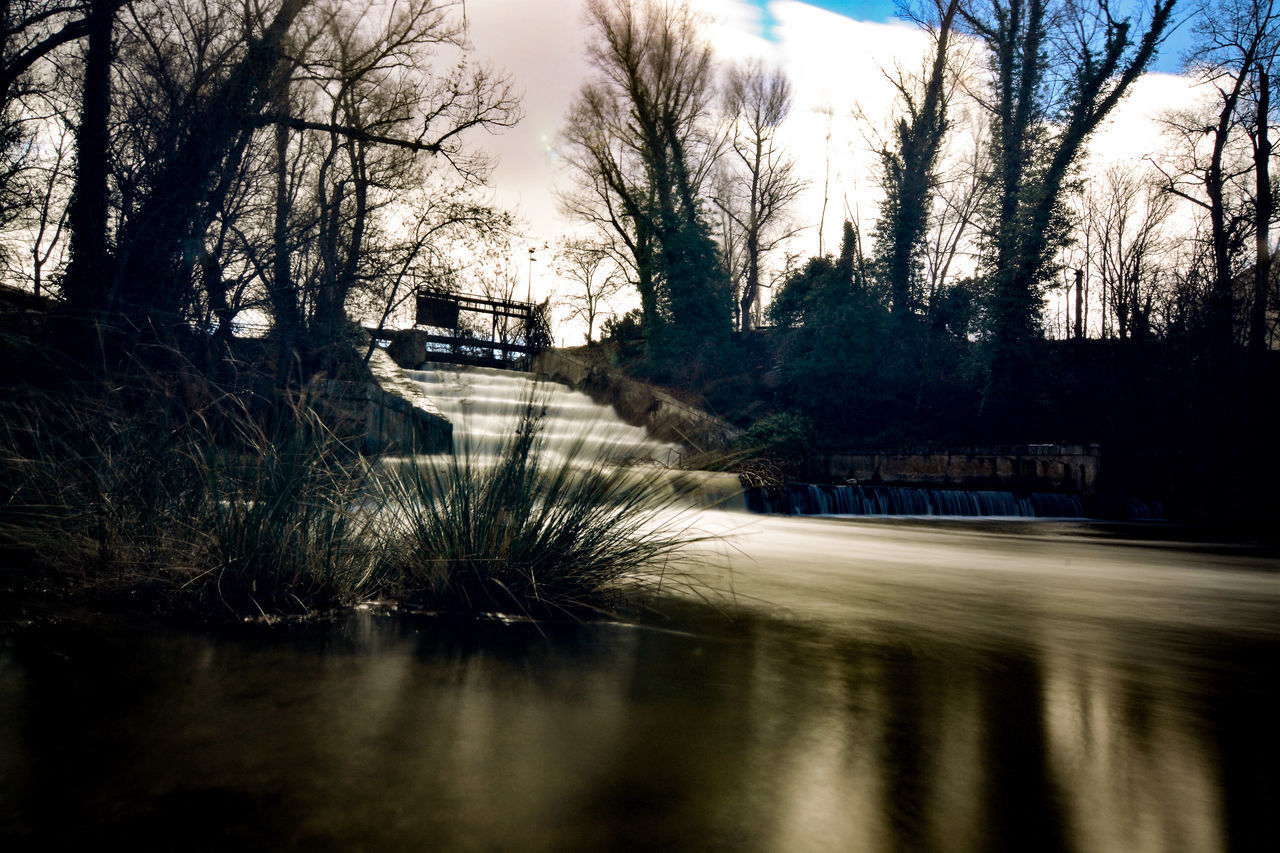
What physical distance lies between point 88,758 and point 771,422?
14.1 m

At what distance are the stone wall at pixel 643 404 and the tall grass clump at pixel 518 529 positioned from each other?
13.6 inches

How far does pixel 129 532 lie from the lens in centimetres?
337

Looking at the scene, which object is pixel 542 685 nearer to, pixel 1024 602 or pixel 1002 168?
pixel 1024 602

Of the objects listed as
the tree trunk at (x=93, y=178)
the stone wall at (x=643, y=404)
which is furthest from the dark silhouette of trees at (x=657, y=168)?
the tree trunk at (x=93, y=178)

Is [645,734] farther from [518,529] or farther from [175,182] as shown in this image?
[175,182]

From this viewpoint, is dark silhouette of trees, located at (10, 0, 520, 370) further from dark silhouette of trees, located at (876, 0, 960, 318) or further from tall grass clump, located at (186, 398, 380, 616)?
dark silhouette of trees, located at (876, 0, 960, 318)

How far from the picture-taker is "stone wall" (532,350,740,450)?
325cm

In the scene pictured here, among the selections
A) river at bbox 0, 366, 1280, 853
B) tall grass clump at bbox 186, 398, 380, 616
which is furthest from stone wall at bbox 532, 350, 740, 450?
tall grass clump at bbox 186, 398, 380, 616

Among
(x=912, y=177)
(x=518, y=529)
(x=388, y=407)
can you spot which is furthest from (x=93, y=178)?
(x=912, y=177)

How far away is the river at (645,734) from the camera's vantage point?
1.47 meters

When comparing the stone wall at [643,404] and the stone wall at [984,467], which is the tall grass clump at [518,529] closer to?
the stone wall at [643,404]

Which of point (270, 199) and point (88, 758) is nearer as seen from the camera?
point (88, 758)

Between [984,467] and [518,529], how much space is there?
13.3 m

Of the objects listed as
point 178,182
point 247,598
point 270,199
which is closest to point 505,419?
point 247,598
